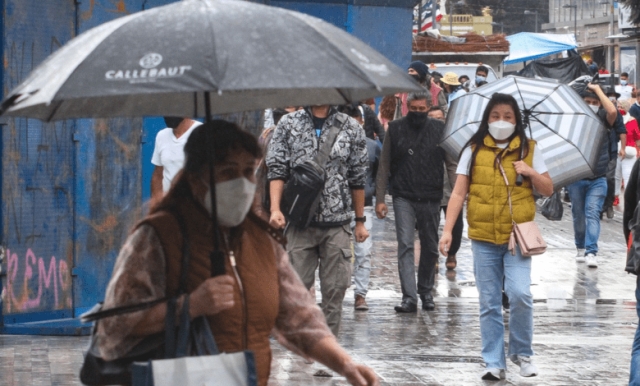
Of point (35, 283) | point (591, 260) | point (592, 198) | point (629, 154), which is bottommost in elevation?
point (591, 260)

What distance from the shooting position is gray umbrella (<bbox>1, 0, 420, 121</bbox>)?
3410mm

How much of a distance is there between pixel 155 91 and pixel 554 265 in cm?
1124

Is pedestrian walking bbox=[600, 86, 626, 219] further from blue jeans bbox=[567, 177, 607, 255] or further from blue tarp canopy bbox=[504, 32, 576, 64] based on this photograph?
blue tarp canopy bbox=[504, 32, 576, 64]

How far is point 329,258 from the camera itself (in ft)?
26.6

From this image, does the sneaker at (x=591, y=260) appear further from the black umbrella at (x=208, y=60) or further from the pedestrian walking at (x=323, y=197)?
the black umbrella at (x=208, y=60)

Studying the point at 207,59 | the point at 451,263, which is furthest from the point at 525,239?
the point at 451,263

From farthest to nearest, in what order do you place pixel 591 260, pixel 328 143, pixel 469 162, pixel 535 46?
1. pixel 535 46
2. pixel 591 260
3. pixel 328 143
4. pixel 469 162

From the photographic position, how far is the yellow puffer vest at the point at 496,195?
775 centimetres

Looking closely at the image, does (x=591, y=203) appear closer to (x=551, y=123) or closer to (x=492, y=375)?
(x=551, y=123)

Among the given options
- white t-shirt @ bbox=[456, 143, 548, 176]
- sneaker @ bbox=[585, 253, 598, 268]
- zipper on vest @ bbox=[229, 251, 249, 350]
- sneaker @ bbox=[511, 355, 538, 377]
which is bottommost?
sneaker @ bbox=[585, 253, 598, 268]

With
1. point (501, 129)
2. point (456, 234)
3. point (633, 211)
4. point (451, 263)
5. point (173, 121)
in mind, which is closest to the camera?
point (633, 211)

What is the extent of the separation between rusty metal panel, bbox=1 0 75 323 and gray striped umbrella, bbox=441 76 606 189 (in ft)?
9.26

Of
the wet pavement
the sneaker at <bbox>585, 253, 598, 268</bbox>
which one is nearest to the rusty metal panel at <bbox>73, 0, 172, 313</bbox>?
the wet pavement

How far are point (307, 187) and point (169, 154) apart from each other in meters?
1.06
